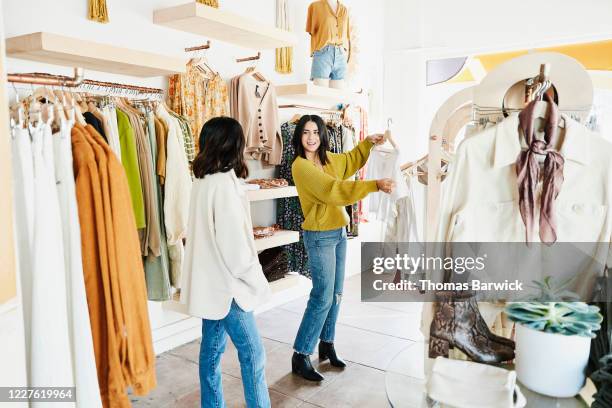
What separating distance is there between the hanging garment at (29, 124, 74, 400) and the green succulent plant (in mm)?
A: 1245

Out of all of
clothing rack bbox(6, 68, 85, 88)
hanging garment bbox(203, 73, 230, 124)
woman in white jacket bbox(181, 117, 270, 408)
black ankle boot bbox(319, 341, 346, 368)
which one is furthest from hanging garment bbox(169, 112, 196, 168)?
black ankle boot bbox(319, 341, 346, 368)

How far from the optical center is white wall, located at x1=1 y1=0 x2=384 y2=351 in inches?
103

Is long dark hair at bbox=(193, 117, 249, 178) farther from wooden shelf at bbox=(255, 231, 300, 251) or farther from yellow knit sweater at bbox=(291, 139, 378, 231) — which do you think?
wooden shelf at bbox=(255, 231, 300, 251)

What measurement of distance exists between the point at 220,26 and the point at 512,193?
8.13 ft

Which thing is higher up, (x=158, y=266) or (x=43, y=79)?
(x=43, y=79)

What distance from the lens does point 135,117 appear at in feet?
8.77

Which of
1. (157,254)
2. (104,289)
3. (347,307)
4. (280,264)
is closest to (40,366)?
(104,289)

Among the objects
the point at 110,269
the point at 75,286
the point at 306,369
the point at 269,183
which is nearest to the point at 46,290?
the point at 75,286

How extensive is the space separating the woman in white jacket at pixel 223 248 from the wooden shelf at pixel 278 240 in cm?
146

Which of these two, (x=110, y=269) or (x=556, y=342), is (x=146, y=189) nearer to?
(x=110, y=269)

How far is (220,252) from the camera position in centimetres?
202

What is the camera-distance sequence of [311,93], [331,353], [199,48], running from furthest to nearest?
[311,93] < [199,48] < [331,353]

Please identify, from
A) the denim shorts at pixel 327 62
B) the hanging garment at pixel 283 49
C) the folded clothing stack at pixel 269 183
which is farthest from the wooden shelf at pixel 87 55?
the denim shorts at pixel 327 62

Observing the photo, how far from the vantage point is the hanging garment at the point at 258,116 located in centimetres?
373
